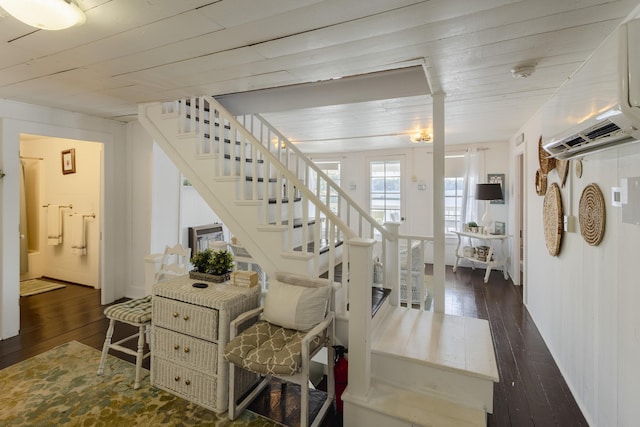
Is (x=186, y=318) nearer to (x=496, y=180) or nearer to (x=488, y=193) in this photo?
(x=488, y=193)

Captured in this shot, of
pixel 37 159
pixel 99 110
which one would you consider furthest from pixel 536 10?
pixel 37 159

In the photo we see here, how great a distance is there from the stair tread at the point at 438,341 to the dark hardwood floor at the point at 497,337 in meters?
0.40

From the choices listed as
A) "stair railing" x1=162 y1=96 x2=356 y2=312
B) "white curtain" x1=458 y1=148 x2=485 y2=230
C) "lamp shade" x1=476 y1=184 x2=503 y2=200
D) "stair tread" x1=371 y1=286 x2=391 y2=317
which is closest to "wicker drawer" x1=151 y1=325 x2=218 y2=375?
"stair railing" x1=162 y1=96 x2=356 y2=312

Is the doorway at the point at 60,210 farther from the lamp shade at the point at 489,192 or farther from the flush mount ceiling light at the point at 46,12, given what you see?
the lamp shade at the point at 489,192

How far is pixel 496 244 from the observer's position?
18.0 feet

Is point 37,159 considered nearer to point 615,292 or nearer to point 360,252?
point 360,252

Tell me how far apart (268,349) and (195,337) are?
601 millimetres

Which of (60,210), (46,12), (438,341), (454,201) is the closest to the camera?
(46,12)

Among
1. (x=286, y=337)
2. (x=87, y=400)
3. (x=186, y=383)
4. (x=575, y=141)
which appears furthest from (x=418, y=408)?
(x=87, y=400)

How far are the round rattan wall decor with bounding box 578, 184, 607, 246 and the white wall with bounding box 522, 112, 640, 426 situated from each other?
0.10 ft

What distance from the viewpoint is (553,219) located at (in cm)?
263

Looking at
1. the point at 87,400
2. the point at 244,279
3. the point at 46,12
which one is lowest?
the point at 87,400

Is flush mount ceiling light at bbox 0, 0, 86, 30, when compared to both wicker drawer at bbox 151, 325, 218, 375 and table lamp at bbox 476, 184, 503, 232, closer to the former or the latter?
wicker drawer at bbox 151, 325, 218, 375

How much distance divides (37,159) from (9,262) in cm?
283
